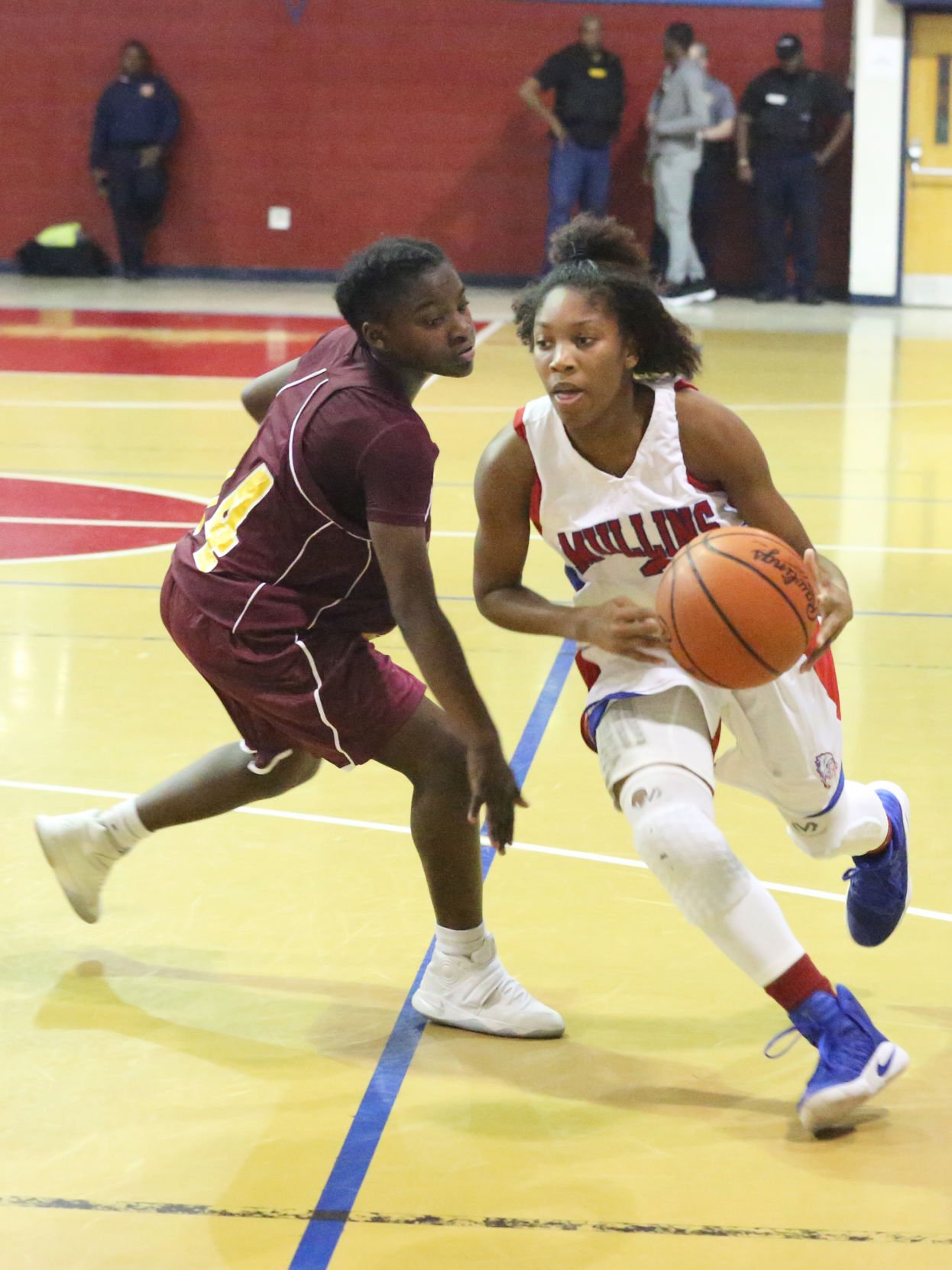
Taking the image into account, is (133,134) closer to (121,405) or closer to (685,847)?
(121,405)

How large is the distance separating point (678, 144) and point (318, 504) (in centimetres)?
1263

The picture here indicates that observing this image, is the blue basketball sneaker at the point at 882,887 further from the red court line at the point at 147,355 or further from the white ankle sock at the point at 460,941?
the red court line at the point at 147,355

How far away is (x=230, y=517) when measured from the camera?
3.24 meters

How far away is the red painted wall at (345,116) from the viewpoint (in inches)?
631

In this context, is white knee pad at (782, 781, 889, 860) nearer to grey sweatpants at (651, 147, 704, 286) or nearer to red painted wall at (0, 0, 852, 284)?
grey sweatpants at (651, 147, 704, 286)

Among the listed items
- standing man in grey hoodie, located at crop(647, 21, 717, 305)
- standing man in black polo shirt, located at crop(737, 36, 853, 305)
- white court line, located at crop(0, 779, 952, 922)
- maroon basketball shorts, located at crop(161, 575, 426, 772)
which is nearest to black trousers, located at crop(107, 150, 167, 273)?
standing man in grey hoodie, located at crop(647, 21, 717, 305)

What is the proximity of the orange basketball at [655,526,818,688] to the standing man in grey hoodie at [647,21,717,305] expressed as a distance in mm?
12191

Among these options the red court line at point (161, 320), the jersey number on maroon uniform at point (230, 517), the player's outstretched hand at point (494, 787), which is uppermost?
the jersey number on maroon uniform at point (230, 517)

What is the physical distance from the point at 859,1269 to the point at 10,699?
10.7ft

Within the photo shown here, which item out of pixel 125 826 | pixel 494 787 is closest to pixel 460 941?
pixel 494 787

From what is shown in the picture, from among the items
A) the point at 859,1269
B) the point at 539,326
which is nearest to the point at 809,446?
the point at 539,326

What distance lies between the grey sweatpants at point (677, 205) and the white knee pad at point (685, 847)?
42.2 feet

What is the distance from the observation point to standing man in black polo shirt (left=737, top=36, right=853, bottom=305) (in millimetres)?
14789

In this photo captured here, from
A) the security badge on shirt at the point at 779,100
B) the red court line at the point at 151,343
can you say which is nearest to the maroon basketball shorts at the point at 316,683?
the red court line at the point at 151,343
